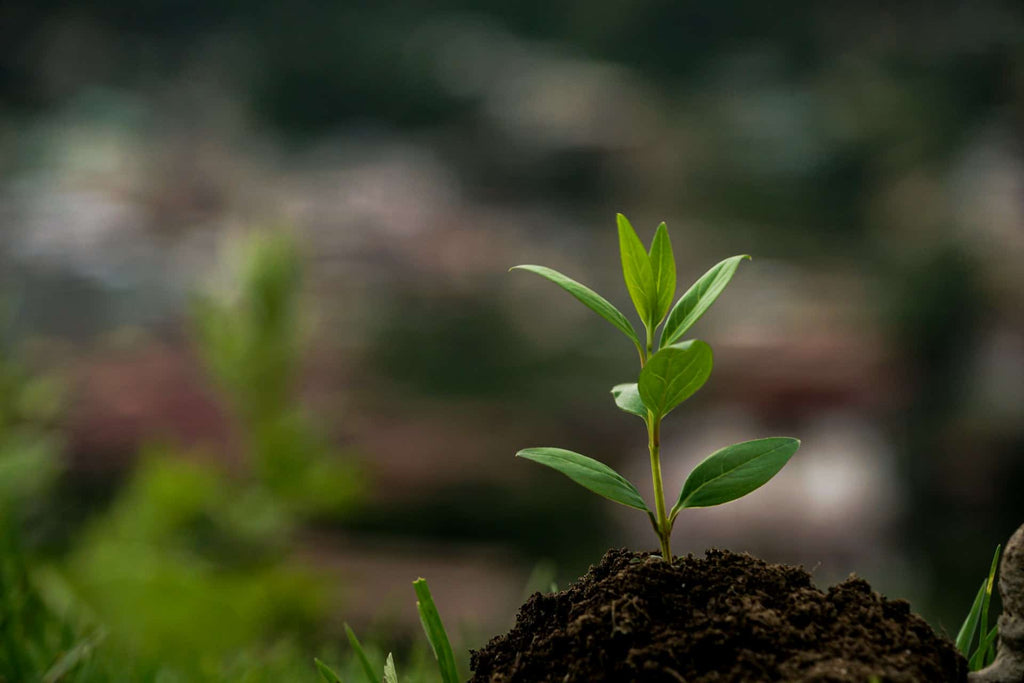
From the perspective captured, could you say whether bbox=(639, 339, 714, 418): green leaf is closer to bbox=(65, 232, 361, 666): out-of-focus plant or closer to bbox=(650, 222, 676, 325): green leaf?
bbox=(650, 222, 676, 325): green leaf

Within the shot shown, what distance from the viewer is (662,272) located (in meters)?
0.40

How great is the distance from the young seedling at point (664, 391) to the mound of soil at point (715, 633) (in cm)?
3

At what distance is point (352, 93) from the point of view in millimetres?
10789

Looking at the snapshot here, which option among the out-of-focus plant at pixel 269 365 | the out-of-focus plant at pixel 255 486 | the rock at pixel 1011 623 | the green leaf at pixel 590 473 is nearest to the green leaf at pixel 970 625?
the rock at pixel 1011 623

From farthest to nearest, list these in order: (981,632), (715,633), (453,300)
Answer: (453,300) → (981,632) → (715,633)

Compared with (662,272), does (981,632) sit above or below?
below

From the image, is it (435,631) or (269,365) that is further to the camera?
(269,365)

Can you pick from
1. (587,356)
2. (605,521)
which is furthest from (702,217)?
→ (605,521)

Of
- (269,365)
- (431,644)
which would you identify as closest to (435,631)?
(431,644)

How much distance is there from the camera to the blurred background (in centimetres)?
189

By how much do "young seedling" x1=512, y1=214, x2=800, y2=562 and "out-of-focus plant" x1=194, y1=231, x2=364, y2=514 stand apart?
60.3 inches

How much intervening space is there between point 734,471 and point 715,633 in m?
0.07

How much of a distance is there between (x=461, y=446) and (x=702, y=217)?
5174mm

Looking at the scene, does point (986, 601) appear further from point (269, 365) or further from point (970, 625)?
point (269, 365)
